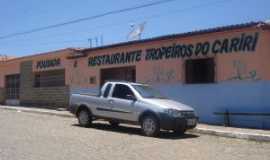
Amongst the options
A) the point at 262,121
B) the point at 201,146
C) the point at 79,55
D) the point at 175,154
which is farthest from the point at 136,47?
the point at 175,154

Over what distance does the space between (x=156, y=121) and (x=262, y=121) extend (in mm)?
4281

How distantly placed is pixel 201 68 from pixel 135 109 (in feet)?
16.8

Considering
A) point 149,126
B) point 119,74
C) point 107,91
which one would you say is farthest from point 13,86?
point 149,126

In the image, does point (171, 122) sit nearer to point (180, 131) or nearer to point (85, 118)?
point (180, 131)

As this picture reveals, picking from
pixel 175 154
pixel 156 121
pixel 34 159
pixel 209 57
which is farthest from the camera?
pixel 209 57

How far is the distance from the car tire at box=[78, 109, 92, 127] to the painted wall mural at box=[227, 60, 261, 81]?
17.9ft

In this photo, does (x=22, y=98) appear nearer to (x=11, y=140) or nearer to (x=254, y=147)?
(x=11, y=140)

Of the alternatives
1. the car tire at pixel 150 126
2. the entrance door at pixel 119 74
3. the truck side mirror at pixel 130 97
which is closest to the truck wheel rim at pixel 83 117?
the truck side mirror at pixel 130 97

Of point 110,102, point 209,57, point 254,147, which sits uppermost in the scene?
point 209,57

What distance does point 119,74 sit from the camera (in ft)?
83.0

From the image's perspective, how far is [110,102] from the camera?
17.5 meters

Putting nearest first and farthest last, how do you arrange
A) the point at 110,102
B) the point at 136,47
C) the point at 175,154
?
the point at 175,154, the point at 110,102, the point at 136,47

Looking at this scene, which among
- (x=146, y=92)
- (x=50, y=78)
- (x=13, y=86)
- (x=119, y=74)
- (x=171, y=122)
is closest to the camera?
(x=171, y=122)

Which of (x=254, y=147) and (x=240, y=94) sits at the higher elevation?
(x=240, y=94)
